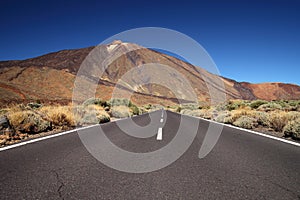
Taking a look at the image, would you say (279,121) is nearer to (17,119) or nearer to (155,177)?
(155,177)

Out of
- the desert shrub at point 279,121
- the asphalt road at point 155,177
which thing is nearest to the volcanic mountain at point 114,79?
the desert shrub at point 279,121

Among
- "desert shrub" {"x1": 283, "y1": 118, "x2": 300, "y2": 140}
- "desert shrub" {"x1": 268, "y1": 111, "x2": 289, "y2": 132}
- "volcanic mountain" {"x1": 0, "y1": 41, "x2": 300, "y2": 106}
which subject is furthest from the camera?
"volcanic mountain" {"x1": 0, "y1": 41, "x2": 300, "y2": 106}

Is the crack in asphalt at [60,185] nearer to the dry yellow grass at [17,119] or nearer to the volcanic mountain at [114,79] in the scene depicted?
the dry yellow grass at [17,119]

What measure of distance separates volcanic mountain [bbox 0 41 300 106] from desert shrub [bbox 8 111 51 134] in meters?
24.9

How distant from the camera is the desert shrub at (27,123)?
25.1ft

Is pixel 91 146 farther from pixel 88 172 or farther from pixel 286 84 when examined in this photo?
pixel 286 84

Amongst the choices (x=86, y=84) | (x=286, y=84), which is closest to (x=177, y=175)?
(x=86, y=84)

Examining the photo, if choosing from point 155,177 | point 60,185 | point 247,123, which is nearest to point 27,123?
point 60,185

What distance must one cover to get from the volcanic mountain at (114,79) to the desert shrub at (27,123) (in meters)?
24.9

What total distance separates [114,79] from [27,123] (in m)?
121

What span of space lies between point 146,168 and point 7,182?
6.51ft

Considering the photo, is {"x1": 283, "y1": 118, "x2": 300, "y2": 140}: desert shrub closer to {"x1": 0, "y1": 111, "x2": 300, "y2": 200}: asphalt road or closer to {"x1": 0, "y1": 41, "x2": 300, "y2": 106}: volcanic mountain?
{"x1": 0, "y1": 111, "x2": 300, "y2": 200}: asphalt road

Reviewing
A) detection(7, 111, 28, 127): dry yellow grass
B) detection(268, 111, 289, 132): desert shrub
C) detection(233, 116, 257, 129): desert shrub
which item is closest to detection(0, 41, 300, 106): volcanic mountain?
detection(7, 111, 28, 127): dry yellow grass

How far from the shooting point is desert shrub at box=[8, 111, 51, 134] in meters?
7.65
